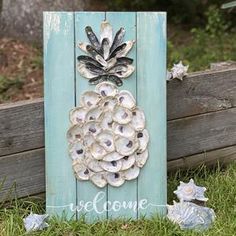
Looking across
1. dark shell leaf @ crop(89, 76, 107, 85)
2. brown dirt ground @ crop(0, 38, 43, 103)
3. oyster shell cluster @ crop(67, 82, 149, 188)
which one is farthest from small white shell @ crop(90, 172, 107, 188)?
brown dirt ground @ crop(0, 38, 43, 103)

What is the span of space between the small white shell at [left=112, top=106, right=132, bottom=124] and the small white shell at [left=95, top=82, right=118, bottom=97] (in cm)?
7

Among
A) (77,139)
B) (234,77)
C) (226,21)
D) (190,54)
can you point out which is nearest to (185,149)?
(234,77)

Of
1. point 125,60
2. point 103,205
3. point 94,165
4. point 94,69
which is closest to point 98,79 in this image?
point 94,69

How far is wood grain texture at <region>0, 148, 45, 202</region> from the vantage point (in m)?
3.30

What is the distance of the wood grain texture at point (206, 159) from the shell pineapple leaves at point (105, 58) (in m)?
0.77

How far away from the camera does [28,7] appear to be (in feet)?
18.7

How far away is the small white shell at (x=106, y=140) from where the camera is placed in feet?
10.4

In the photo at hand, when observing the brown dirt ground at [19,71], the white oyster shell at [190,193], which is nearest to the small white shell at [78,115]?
the white oyster shell at [190,193]

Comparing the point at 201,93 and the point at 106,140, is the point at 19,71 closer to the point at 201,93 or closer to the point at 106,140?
the point at 201,93

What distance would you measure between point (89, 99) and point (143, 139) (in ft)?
1.01

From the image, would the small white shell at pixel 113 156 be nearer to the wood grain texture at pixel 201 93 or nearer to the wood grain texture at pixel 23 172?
the wood grain texture at pixel 23 172

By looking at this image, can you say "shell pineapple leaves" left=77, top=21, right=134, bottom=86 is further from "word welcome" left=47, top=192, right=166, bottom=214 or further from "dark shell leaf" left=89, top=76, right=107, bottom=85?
"word welcome" left=47, top=192, right=166, bottom=214

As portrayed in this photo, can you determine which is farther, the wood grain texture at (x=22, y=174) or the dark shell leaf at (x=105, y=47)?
the wood grain texture at (x=22, y=174)

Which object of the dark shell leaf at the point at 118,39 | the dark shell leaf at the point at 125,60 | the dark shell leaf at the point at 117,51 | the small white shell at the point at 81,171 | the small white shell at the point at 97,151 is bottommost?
the small white shell at the point at 81,171
